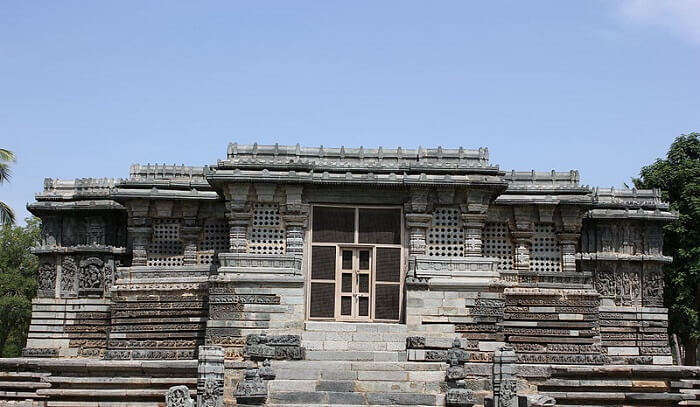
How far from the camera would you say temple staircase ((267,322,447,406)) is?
16.8 meters

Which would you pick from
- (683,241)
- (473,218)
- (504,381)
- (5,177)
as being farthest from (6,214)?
(683,241)

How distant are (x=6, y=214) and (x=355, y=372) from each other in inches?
593

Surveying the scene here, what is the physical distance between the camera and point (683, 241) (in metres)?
32.9

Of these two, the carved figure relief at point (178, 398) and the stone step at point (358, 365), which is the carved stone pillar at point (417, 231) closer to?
the stone step at point (358, 365)

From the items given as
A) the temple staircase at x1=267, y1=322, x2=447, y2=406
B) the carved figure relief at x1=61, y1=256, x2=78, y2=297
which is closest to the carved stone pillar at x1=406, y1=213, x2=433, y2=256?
the temple staircase at x1=267, y1=322, x2=447, y2=406

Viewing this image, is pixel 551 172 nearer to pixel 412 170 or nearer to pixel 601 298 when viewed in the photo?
pixel 601 298

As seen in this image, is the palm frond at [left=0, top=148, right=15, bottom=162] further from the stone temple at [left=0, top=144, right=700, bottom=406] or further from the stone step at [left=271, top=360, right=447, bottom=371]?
the stone step at [left=271, top=360, right=447, bottom=371]

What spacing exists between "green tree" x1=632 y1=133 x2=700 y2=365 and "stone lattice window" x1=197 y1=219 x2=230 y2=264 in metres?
16.0

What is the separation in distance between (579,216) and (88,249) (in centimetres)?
1272

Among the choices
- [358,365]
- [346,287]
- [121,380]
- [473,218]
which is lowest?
[121,380]

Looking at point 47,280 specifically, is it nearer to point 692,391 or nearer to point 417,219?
point 417,219

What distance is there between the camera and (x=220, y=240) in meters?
24.2

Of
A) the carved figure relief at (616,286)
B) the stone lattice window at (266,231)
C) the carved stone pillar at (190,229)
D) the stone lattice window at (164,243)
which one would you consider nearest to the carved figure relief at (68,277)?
the stone lattice window at (164,243)

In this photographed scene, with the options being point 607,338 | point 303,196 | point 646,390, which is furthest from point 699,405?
point 303,196
